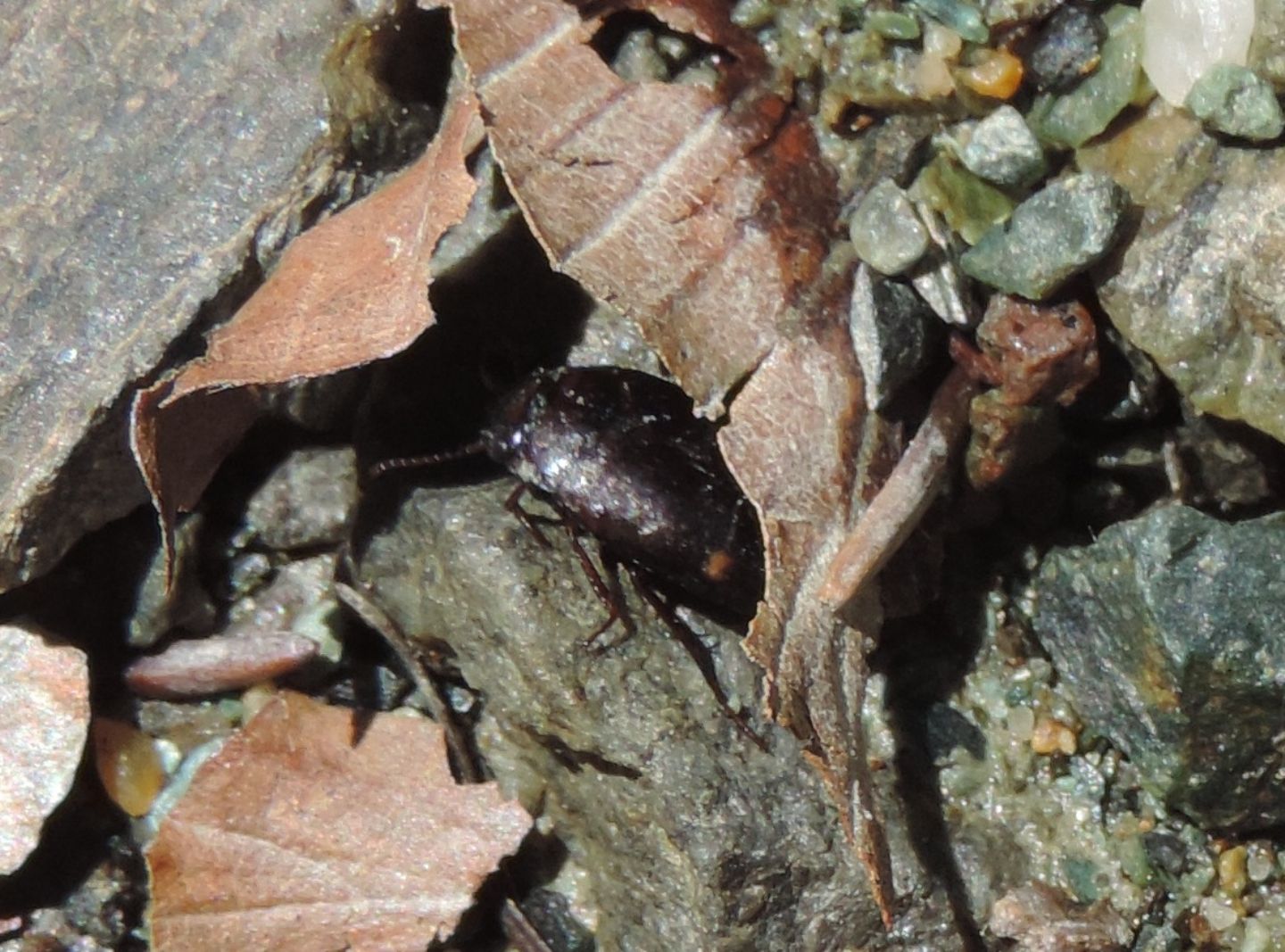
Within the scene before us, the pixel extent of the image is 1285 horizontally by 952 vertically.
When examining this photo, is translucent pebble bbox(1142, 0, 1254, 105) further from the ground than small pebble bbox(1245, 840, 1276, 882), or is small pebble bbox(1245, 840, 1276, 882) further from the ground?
translucent pebble bbox(1142, 0, 1254, 105)

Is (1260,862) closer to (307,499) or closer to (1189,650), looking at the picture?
(1189,650)

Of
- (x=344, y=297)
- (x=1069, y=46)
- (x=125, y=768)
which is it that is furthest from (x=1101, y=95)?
(x=125, y=768)

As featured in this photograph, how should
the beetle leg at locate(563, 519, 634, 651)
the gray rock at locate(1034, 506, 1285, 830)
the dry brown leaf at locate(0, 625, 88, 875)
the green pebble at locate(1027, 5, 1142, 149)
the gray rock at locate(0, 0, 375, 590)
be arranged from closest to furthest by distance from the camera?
the green pebble at locate(1027, 5, 1142, 149), the gray rock at locate(1034, 506, 1285, 830), the gray rock at locate(0, 0, 375, 590), the dry brown leaf at locate(0, 625, 88, 875), the beetle leg at locate(563, 519, 634, 651)

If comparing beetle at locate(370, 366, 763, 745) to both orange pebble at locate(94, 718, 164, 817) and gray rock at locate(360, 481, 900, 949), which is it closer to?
gray rock at locate(360, 481, 900, 949)

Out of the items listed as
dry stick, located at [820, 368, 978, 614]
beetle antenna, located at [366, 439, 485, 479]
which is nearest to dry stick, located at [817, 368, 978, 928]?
dry stick, located at [820, 368, 978, 614]

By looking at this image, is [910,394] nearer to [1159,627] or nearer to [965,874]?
[1159,627]

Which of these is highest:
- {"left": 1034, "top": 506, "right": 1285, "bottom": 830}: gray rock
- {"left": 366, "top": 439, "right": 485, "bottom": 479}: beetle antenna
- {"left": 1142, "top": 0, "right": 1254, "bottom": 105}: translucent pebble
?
{"left": 1142, "top": 0, "right": 1254, "bottom": 105}: translucent pebble
